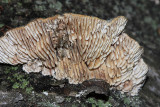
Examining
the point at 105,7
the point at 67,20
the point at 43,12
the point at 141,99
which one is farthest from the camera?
the point at 105,7

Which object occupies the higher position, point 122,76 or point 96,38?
point 96,38

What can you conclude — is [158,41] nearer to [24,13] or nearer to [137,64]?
[137,64]

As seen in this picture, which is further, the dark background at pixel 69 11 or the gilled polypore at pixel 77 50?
the dark background at pixel 69 11

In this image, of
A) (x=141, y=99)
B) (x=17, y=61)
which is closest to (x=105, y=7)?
(x=141, y=99)

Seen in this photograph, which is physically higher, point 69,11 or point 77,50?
point 69,11

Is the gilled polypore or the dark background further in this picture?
the dark background

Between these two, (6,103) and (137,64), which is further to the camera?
(137,64)

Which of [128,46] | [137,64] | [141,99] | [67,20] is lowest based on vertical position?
[141,99]

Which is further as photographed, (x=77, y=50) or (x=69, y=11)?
(x=69, y=11)
